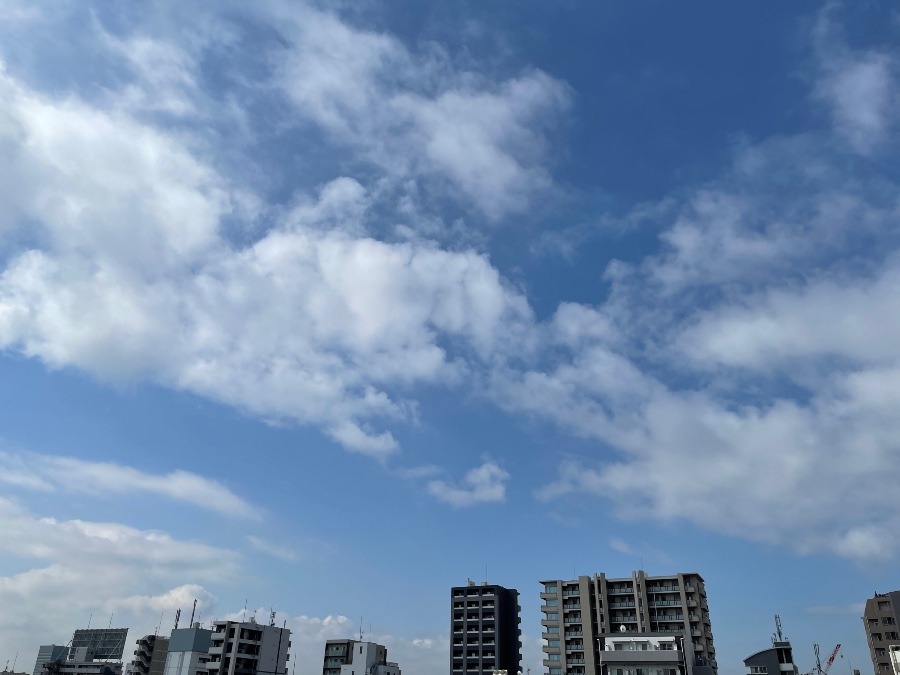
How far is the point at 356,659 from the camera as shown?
17100 cm

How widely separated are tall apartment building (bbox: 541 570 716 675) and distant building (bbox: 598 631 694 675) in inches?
1149

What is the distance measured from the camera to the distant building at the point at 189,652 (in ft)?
513

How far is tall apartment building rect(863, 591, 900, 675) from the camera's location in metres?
142

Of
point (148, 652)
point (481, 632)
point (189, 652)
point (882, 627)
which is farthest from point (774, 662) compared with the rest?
point (148, 652)

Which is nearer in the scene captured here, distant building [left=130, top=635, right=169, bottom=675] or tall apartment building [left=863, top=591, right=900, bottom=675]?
tall apartment building [left=863, top=591, right=900, bottom=675]

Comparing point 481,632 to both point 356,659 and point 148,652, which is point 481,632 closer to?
point 356,659

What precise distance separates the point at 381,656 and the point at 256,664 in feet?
112

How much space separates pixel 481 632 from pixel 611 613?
38.4 meters

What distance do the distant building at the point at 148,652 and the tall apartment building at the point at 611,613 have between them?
109m

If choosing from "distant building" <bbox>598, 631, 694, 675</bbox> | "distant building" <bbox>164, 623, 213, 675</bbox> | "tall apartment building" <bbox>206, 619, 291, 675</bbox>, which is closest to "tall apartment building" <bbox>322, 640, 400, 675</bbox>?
"tall apartment building" <bbox>206, 619, 291, 675</bbox>

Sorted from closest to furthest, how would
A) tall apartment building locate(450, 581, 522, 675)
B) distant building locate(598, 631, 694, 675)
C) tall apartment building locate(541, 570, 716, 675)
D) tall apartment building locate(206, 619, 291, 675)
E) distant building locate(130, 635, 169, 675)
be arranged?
distant building locate(598, 631, 694, 675) → tall apartment building locate(541, 570, 716, 675) → tall apartment building locate(206, 619, 291, 675) → tall apartment building locate(450, 581, 522, 675) → distant building locate(130, 635, 169, 675)

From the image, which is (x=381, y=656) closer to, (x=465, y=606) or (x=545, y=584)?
(x=465, y=606)

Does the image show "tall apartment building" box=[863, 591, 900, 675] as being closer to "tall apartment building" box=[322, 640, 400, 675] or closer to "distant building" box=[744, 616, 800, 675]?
"distant building" box=[744, 616, 800, 675]

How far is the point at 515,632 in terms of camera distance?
603ft
